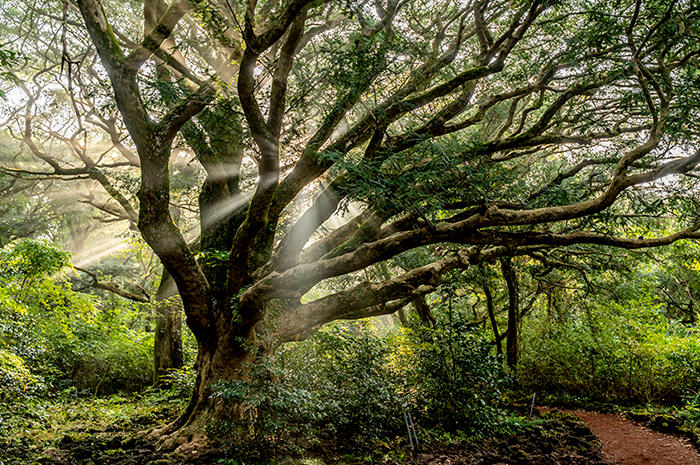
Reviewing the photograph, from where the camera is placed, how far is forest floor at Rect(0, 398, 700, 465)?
13.9 feet

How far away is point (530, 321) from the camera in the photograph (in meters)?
10.7

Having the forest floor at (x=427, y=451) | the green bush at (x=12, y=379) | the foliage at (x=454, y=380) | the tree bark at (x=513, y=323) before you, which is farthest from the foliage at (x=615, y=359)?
the green bush at (x=12, y=379)

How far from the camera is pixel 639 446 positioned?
5.50m

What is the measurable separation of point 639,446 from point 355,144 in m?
5.92

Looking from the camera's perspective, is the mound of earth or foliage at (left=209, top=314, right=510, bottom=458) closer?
the mound of earth

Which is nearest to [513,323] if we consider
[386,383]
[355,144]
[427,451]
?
[386,383]

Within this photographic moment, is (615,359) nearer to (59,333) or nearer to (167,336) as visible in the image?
(167,336)

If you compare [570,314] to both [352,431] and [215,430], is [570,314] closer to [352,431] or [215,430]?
[352,431]

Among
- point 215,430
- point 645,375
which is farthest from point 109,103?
point 645,375

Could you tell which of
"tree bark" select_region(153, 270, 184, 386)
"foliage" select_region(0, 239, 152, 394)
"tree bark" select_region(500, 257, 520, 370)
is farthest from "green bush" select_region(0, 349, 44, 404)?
"tree bark" select_region(500, 257, 520, 370)

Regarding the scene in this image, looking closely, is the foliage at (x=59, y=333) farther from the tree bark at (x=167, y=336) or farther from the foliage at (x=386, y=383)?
the foliage at (x=386, y=383)

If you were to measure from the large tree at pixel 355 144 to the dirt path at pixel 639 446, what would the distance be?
2.76m

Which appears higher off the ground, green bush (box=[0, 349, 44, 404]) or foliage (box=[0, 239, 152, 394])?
foliage (box=[0, 239, 152, 394])

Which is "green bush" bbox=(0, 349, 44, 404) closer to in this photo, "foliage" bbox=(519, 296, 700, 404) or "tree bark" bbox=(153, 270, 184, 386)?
"tree bark" bbox=(153, 270, 184, 386)
